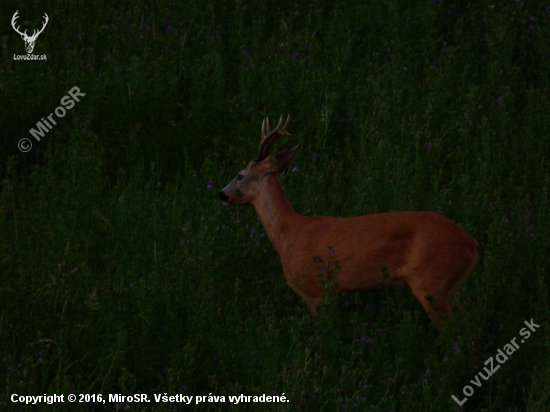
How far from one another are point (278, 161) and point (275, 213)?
0.36m

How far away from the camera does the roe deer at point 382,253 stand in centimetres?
689

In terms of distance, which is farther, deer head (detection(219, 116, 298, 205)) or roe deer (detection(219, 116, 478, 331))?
deer head (detection(219, 116, 298, 205))

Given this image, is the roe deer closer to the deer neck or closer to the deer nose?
the deer neck

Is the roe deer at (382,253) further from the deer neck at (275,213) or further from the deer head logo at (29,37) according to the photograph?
the deer head logo at (29,37)

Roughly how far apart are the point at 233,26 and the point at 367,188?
321 cm

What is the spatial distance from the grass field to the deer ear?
447 millimetres

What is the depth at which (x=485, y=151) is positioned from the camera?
29.4 ft

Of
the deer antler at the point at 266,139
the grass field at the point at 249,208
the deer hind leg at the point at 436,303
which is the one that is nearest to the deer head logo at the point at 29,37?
the grass field at the point at 249,208

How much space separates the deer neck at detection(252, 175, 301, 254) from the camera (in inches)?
299

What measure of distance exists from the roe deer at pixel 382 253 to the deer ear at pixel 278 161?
0.53 ft

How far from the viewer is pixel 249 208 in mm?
8367

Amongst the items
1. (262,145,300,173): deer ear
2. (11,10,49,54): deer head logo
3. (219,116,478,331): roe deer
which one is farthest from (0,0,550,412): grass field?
(262,145,300,173): deer ear

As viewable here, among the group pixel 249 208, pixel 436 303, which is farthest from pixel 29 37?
pixel 436 303

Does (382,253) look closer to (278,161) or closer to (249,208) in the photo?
(278,161)
